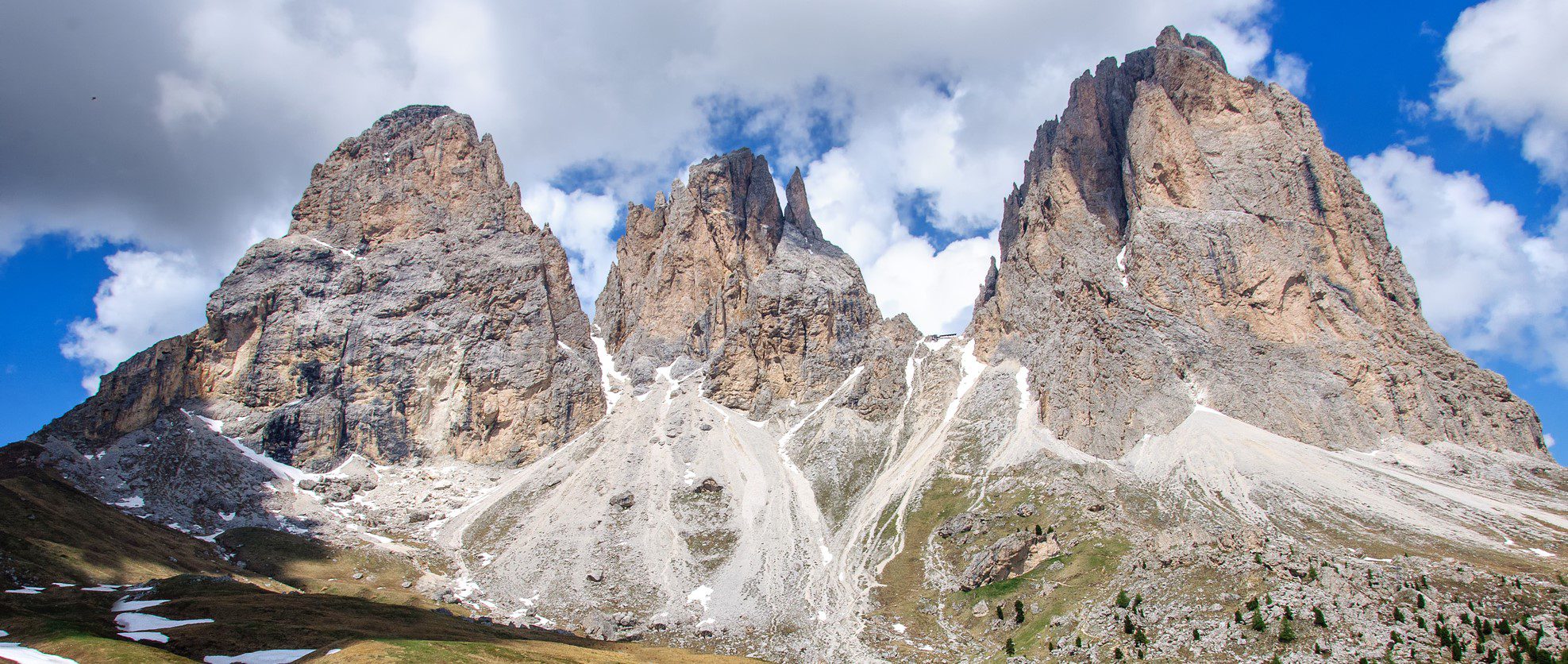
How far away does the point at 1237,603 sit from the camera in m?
58.7

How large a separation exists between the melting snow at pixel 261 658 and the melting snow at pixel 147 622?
9.66 metres

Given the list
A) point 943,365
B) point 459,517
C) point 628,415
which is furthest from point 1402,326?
point 459,517

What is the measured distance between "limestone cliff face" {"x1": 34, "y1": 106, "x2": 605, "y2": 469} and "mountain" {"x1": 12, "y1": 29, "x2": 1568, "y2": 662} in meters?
0.70

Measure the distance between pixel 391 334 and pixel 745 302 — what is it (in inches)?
2902

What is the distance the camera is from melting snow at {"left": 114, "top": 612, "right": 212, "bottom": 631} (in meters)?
61.1

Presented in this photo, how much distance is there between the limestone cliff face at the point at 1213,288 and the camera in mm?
105750

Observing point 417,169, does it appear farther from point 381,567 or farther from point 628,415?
point 381,567

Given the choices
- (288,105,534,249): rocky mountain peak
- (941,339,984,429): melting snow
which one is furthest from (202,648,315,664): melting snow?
(288,105,534,249): rocky mountain peak

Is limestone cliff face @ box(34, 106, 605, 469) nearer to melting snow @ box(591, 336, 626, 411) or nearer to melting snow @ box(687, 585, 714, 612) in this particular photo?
melting snow @ box(591, 336, 626, 411)

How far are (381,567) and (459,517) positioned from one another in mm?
21069

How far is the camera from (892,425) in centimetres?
14100

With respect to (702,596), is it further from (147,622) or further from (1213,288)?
(1213,288)

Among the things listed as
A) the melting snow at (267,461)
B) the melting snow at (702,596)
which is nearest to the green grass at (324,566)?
the melting snow at (267,461)

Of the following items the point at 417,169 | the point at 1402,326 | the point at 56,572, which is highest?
the point at 417,169
